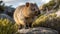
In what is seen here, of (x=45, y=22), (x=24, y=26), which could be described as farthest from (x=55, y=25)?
(x=24, y=26)

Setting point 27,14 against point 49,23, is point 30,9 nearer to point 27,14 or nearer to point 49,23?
point 27,14

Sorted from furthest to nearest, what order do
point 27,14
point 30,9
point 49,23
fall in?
point 49,23 → point 27,14 → point 30,9

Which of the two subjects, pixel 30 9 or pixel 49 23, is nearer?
pixel 30 9

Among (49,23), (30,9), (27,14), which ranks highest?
(30,9)

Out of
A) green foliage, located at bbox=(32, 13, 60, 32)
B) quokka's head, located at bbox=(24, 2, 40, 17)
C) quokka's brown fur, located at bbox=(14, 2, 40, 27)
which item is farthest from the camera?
green foliage, located at bbox=(32, 13, 60, 32)

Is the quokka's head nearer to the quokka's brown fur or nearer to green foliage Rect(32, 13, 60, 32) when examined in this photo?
the quokka's brown fur

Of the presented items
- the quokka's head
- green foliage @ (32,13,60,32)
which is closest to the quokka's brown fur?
the quokka's head

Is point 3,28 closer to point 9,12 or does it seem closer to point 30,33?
point 30,33

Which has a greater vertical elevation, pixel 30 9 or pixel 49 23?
pixel 30 9

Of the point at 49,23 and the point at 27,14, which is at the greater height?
the point at 27,14

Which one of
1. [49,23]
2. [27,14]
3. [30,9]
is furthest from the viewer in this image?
[49,23]

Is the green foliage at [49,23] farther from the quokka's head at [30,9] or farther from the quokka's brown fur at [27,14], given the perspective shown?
the quokka's head at [30,9]

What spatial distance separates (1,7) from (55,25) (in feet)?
21.6

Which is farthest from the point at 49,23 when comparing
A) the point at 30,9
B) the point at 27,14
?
the point at 30,9
